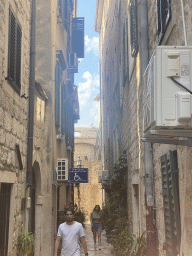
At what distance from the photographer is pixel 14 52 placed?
5777 millimetres

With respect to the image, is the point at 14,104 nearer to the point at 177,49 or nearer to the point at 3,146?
the point at 3,146

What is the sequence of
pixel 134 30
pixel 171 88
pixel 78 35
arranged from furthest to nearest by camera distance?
1. pixel 78 35
2. pixel 134 30
3. pixel 171 88

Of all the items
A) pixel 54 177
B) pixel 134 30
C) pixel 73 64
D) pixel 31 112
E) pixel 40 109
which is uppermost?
pixel 73 64

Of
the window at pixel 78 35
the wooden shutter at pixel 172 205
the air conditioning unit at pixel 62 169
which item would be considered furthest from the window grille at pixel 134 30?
the window at pixel 78 35

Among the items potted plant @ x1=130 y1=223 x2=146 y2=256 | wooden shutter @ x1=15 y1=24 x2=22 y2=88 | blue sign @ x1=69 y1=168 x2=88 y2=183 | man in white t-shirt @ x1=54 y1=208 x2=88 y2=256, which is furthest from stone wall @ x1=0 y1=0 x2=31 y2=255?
blue sign @ x1=69 y1=168 x2=88 y2=183

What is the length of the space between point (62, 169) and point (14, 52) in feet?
17.6

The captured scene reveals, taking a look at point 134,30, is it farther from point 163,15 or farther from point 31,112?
point 31,112

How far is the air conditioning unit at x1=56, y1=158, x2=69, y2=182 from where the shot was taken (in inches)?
408

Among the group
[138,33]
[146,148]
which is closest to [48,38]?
[138,33]

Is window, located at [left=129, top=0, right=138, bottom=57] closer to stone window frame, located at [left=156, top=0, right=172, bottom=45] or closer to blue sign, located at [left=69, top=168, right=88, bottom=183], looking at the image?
stone window frame, located at [left=156, top=0, right=172, bottom=45]

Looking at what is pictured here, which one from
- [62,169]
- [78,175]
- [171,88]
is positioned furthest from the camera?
[78,175]

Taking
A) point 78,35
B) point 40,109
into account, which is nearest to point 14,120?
point 40,109

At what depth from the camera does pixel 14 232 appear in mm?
5801

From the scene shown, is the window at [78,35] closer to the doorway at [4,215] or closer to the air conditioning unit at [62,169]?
the air conditioning unit at [62,169]
